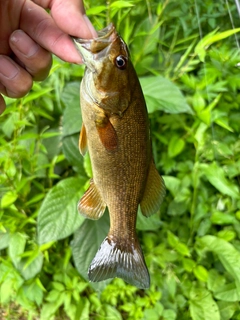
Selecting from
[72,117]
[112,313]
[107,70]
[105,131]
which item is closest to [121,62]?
[107,70]

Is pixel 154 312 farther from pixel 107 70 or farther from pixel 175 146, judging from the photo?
pixel 107 70

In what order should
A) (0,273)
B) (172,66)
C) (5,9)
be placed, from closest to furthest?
1. (5,9)
2. (0,273)
3. (172,66)

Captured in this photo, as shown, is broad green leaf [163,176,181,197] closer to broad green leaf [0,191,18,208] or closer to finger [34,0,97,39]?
broad green leaf [0,191,18,208]

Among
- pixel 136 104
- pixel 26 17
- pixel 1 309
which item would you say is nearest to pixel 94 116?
pixel 136 104

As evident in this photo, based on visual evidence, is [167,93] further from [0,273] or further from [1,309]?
[1,309]

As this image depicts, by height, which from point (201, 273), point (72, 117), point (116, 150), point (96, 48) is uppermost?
point (96, 48)

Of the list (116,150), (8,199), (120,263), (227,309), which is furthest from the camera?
(227,309)

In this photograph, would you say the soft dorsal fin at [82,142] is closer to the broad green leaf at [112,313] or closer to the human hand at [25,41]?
the human hand at [25,41]
